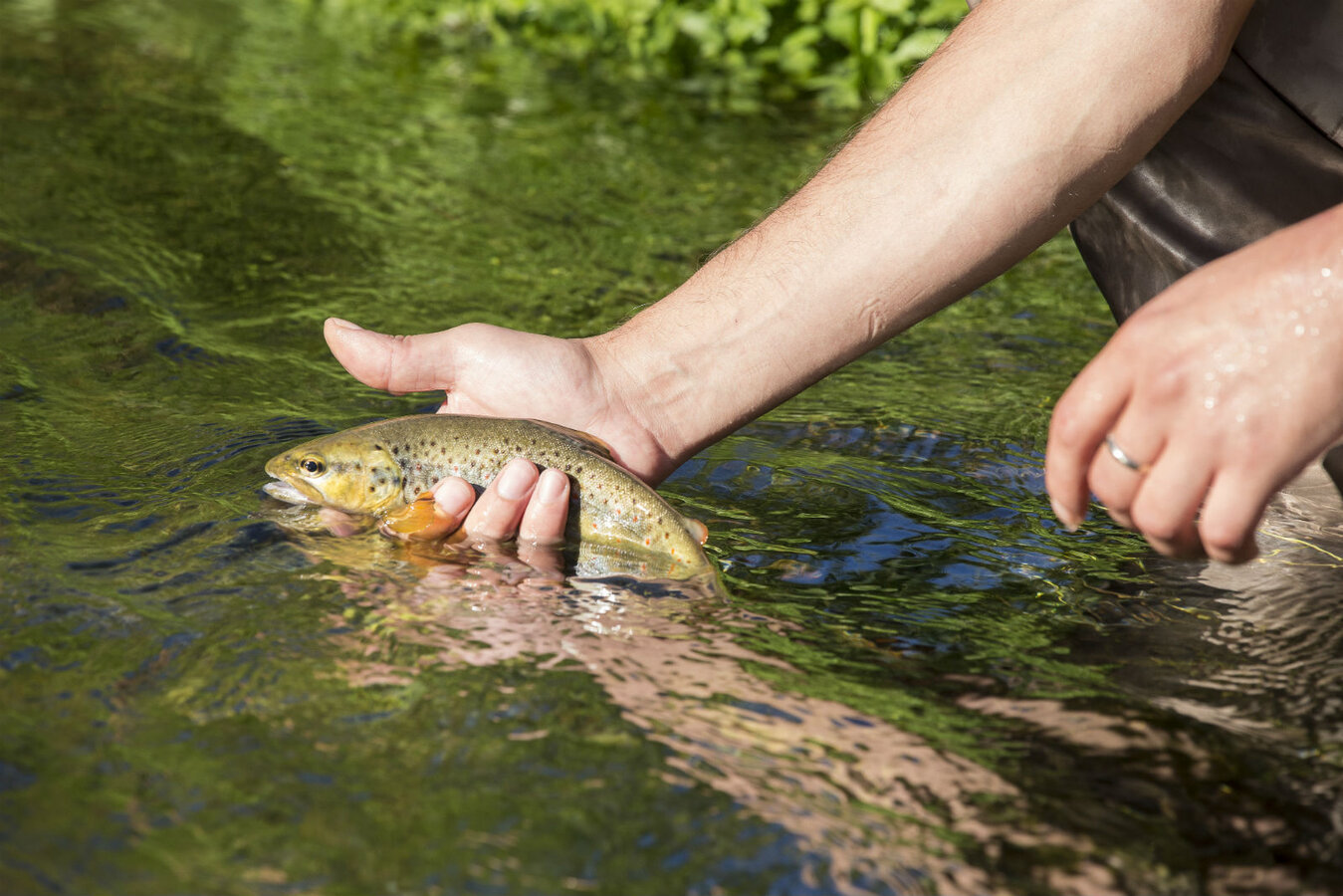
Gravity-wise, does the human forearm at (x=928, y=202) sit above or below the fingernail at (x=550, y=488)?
above

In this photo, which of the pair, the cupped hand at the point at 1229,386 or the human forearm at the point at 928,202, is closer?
the cupped hand at the point at 1229,386

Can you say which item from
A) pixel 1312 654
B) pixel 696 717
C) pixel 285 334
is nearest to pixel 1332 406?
pixel 1312 654

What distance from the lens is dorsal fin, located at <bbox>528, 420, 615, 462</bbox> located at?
354 cm

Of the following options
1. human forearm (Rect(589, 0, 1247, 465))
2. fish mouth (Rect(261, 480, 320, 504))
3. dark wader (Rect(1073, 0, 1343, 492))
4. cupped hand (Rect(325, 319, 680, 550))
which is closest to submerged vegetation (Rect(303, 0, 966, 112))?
dark wader (Rect(1073, 0, 1343, 492))

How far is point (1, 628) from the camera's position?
114 inches

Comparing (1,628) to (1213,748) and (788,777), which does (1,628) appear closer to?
(788,777)

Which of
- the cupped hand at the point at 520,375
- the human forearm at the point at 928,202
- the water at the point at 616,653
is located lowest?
the water at the point at 616,653

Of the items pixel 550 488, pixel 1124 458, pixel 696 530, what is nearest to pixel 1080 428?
pixel 1124 458

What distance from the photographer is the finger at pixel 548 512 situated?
3418mm

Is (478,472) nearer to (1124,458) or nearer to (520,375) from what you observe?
(520,375)

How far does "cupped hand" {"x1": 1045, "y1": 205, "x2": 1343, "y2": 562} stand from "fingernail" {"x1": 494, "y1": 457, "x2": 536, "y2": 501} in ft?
5.03

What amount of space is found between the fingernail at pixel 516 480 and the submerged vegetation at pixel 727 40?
596cm

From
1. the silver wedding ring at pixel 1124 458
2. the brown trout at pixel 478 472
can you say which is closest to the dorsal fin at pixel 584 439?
the brown trout at pixel 478 472

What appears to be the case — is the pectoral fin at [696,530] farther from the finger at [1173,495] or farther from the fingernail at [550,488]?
the finger at [1173,495]
